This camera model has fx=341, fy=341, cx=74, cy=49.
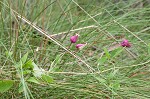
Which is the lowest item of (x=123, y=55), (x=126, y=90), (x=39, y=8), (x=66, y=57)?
(x=123, y=55)

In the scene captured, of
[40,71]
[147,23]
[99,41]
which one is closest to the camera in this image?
[40,71]

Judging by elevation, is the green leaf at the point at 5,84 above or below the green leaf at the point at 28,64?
below

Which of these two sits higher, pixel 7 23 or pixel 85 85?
pixel 7 23

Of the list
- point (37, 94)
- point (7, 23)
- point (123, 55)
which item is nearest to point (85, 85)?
point (37, 94)

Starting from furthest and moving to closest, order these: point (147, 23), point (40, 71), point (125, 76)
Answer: point (147, 23)
point (125, 76)
point (40, 71)

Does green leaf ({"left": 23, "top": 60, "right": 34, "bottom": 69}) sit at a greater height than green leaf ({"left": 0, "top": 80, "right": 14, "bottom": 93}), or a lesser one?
greater

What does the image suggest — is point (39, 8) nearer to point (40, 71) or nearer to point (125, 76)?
Answer: point (125, 76)

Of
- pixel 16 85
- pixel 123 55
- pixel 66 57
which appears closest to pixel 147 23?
pixel 123 55

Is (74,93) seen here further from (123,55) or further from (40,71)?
(123,55)

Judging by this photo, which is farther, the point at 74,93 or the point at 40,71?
the point at 74,93
